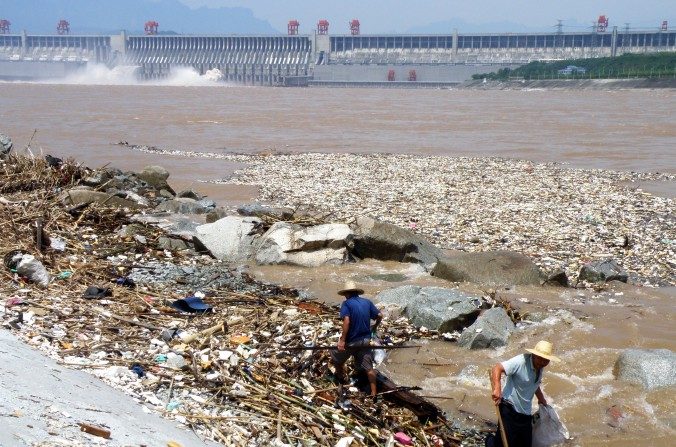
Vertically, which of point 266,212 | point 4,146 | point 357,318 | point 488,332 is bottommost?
point 488,332

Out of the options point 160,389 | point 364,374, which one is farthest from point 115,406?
point 364,374

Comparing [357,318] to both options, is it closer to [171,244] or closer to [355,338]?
[355,338]

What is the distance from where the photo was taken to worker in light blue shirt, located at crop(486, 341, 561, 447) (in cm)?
530

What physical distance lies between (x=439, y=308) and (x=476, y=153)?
19.0 meters

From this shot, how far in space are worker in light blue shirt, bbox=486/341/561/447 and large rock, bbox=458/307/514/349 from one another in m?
2.12

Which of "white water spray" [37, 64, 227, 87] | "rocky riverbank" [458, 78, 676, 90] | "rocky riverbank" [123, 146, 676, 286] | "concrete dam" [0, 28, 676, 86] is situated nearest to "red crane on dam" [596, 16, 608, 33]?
"concrete dam" [0, 28, 676, 86]

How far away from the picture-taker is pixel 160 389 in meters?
5.62

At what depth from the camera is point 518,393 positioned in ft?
17.5

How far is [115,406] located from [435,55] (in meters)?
106

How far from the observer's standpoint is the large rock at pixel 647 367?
22.9ft

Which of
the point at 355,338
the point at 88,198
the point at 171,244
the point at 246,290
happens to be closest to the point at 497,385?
the point at 355,338

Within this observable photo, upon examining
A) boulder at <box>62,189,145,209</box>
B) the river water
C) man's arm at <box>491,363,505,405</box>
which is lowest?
the river water

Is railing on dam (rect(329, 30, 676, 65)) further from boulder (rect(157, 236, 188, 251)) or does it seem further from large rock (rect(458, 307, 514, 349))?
large rock (rect(458, 307, 514, 349))

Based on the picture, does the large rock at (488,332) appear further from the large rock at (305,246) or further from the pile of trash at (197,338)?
the large rock at (305,246)
